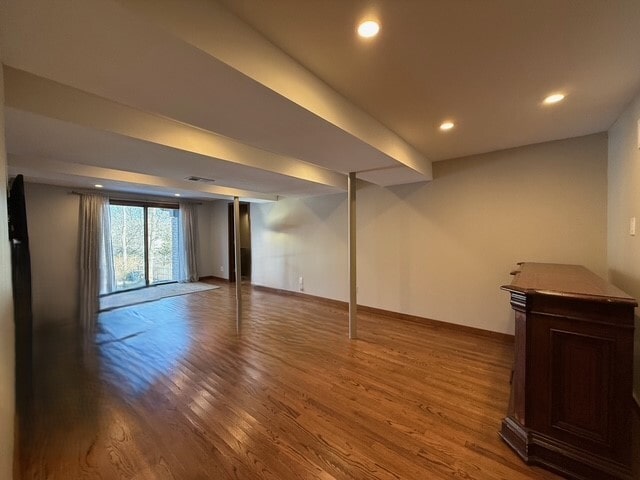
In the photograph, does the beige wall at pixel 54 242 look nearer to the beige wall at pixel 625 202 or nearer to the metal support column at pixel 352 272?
the metal support column at pixel 352 272

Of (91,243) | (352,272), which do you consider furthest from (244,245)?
(352,272)

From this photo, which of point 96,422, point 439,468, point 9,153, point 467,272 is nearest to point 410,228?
point 467,272

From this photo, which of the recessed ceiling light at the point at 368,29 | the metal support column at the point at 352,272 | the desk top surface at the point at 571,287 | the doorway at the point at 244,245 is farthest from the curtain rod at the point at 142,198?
the desk top surface at the point at 571,287

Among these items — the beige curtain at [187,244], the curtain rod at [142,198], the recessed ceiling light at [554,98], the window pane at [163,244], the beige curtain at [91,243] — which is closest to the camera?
the recessed ceiling light at [554,98]

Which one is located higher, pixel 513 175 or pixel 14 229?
pixel 513 175

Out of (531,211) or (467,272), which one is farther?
(467,272)

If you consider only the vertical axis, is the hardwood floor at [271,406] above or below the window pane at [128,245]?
below

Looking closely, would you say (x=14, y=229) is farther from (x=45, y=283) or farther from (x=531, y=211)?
(x=531, y=211)

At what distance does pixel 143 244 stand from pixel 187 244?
101 cm

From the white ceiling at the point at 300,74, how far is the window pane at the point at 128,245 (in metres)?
3.76

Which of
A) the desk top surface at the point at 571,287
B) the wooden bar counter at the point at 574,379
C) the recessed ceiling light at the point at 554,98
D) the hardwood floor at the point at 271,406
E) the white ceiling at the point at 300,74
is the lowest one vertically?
the hardwood floor at the point at 271,406

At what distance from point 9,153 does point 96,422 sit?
267 cm

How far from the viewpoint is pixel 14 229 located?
5.96 feet

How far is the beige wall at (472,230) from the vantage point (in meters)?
2.85
